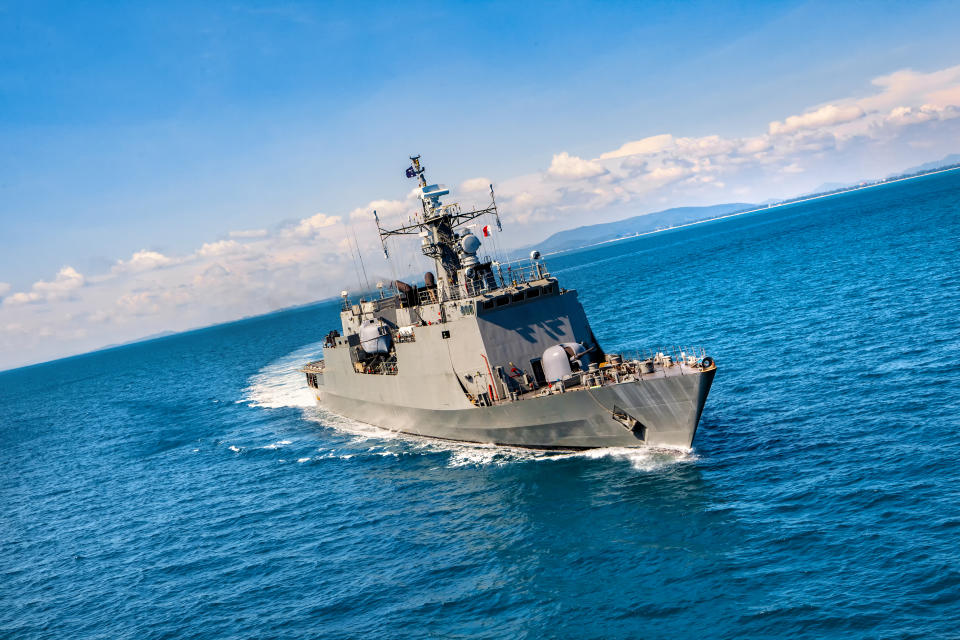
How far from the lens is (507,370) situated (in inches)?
895

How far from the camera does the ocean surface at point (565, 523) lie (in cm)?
1230

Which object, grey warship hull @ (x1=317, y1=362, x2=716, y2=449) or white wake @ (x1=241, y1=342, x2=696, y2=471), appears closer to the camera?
grey warship hull @ (x1=317, y1=362, x2=716, y2=449)

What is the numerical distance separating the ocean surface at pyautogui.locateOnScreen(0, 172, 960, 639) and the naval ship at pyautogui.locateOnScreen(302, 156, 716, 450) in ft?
3.25

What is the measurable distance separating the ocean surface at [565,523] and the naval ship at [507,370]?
3.25ft

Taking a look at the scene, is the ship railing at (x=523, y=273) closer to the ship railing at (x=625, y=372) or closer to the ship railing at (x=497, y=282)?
the ship railing at (x=497, y=282)

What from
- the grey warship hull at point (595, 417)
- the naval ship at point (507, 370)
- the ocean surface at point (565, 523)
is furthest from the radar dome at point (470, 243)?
the ocean surface at point (565, 523)

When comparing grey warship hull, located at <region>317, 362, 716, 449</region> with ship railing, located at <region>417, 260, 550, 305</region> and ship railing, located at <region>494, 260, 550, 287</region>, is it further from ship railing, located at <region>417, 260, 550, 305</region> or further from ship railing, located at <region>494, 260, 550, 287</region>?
ship railing, located at <region>494, 260, 550, 287</region>

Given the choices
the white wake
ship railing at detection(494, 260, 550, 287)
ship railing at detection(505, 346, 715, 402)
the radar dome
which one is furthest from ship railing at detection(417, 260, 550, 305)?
the white wake

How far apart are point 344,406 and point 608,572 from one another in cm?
2309

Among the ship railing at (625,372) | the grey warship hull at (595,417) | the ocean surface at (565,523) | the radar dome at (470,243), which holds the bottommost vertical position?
the ocean surface at (565,523)

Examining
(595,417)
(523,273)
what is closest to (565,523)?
(595,417)

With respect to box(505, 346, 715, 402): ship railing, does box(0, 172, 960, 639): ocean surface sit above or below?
below

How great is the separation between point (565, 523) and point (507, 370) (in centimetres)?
729

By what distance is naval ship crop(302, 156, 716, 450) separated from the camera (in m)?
19.4
